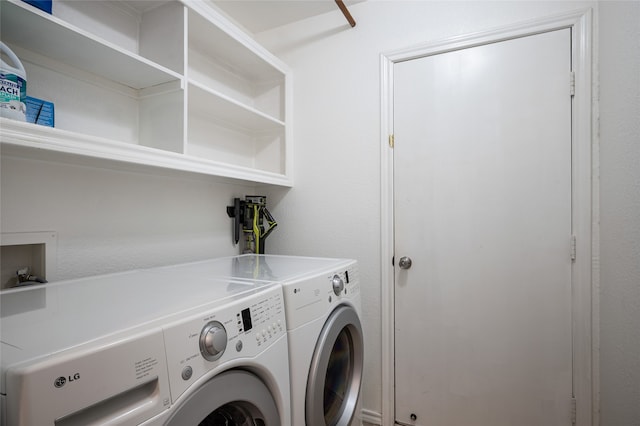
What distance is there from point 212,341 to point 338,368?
2.90 ft

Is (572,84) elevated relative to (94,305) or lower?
elevated

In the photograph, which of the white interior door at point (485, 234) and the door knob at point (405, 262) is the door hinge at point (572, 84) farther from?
the door knob at point (405, 262)

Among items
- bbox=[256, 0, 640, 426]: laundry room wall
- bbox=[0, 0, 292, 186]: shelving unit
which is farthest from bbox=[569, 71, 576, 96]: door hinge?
bbox=[0, 0, 292, 186]: shelving unit

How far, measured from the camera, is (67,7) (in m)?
1.23

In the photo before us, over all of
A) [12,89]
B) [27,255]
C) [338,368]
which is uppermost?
[12,89]

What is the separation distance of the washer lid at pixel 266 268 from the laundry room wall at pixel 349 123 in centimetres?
39

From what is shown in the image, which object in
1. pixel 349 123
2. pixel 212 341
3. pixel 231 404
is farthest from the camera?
pixel 349 123

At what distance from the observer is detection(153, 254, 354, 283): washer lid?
1.19 metres

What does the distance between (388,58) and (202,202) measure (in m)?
1.33

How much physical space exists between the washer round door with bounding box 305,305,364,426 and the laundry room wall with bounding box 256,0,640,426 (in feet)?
1.32

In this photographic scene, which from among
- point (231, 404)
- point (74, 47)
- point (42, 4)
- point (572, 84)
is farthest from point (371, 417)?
point (42, 4)

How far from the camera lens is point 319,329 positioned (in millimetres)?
1175

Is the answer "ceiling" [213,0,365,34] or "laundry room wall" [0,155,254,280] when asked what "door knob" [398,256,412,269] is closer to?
"laundry room wall" [0,155,254,280]

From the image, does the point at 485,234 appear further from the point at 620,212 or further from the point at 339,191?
the point at 339,191
